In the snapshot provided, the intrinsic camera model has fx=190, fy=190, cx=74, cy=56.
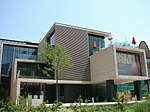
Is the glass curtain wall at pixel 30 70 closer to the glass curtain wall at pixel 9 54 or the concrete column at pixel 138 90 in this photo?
the glass curtain wall at pixel 9 54

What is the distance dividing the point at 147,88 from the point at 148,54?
1302cm

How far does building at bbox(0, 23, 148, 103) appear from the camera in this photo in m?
25.5

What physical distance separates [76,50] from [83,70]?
327cm

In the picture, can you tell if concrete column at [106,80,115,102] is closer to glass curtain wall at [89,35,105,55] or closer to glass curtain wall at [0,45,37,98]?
glass curtain wall at [89,35,105,55]

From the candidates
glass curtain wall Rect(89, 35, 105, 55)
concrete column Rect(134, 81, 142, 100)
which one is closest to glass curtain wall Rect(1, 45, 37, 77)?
glass curtain wall Rect(89, 35, 105, 55)

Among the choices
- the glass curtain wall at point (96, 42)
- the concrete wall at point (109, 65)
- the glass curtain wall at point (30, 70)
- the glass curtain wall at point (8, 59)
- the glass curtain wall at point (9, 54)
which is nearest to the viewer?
the concrete wall at point (109, 65)

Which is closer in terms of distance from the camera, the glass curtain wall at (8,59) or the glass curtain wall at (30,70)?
the glass curtain wall at (30,70)

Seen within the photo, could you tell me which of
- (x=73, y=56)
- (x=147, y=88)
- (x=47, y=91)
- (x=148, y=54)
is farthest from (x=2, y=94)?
(x=148, y=54)

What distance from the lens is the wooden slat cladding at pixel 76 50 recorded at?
28.5 meters

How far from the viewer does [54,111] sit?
9883 millimetres

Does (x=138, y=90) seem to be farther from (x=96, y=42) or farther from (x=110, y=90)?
(x=96, y=42)

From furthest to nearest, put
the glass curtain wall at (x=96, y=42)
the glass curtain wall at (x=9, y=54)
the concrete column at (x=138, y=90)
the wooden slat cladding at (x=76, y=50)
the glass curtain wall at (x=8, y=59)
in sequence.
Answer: the glass curtain wall at (x=9, y=54) < the glass curtain wall at (x=8, y=59) < the glass curtain wall at (x=96, y=42) < the concrete column at (x=138, y=90) < the wooden slat cladding at (x=76, y=50)

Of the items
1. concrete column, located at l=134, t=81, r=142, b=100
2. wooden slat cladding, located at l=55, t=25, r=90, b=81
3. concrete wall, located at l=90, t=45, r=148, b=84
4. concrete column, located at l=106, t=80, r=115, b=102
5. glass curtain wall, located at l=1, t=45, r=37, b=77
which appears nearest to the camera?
concrete wall, located at l=90, t=45, r=148, b=84

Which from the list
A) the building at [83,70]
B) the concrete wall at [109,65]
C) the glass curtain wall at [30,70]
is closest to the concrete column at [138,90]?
the building at [83,70]
